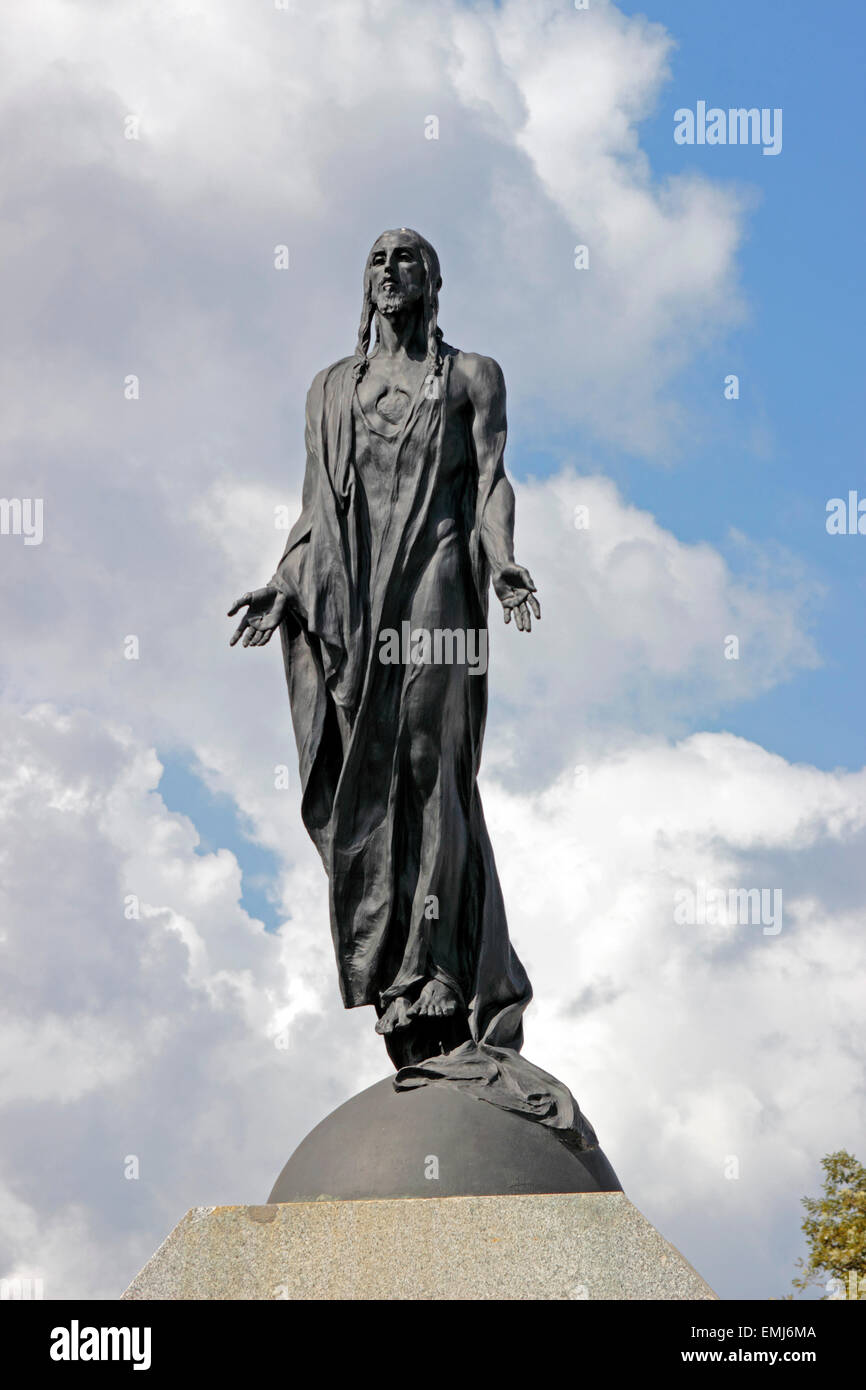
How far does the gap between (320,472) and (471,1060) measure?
3785 mm

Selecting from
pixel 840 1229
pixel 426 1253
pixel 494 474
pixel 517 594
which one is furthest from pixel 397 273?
pixel 840 1229

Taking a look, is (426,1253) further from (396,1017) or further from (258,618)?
(258,618)

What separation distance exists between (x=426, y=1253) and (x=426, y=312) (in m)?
5.76

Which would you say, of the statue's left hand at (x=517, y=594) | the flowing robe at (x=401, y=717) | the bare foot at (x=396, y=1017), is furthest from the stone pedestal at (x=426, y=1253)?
the statue's left hand at (x=517, y=594)

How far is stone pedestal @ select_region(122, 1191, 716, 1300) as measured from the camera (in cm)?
879

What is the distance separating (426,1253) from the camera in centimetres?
897

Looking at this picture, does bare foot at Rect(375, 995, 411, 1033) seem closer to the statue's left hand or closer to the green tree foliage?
the statue's left hand

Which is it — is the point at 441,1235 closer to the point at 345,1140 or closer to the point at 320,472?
the point at 345,1140

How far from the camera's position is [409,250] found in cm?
1121

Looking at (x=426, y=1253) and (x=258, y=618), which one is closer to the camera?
(x=426, y=1253)

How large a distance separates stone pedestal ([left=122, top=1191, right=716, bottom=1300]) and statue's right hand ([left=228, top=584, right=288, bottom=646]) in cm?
340

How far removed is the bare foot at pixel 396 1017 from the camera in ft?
34.5
